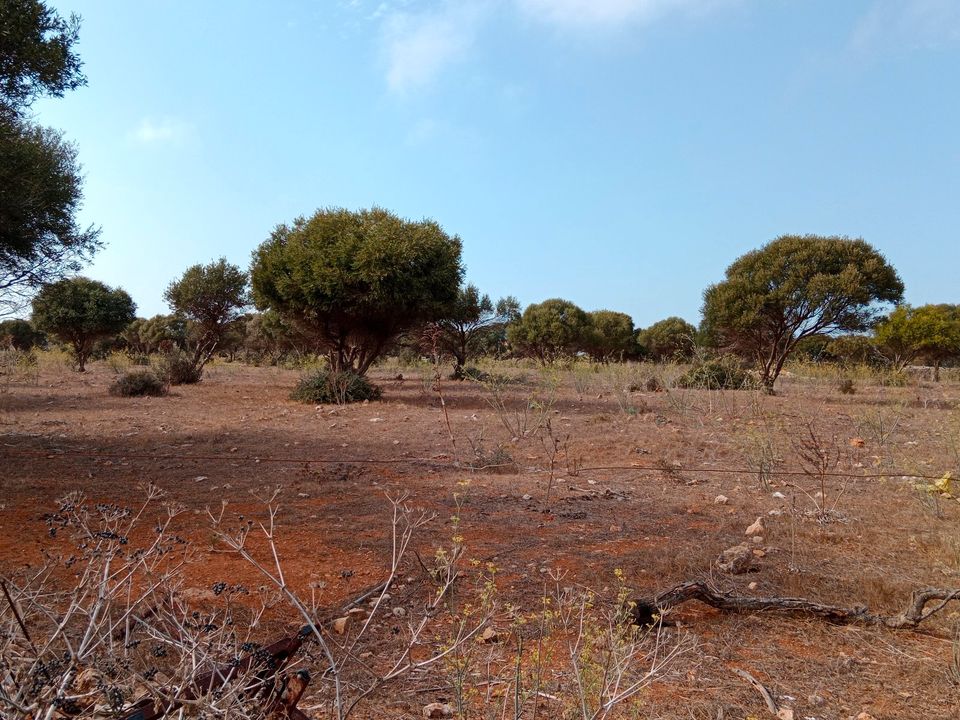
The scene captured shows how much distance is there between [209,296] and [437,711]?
21879 mm

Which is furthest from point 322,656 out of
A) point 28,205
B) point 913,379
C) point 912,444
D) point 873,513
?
point 913,379

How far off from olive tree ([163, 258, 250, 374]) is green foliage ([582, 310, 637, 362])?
21.6 metres

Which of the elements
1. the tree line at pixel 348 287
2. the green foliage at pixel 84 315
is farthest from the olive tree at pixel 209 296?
the green foliage at pixel 84 315

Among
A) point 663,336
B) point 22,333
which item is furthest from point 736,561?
point 22,333

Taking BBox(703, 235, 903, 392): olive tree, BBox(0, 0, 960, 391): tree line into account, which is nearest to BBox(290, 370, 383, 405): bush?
BBox(0, 0, 960, 391): tree line

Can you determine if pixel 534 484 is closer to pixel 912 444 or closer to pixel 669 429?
pixel 669 429

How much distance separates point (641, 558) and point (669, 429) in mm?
5788

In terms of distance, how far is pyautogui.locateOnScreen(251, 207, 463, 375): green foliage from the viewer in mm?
14234

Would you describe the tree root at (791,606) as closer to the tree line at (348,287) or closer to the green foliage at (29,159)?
the tree line at (348,287)

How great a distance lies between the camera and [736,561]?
395 cm

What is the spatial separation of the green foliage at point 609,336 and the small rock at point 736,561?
1361 inches

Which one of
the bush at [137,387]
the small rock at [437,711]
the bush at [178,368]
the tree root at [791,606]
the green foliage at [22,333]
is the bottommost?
the small rock at [437,711]

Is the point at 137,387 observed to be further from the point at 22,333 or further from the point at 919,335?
the point at 22,333

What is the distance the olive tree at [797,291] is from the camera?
1611 cm
